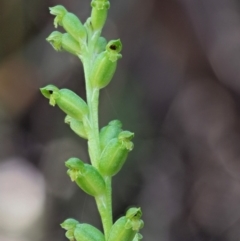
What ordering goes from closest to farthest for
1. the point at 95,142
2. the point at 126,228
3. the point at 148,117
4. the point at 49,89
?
the point at 126,228
the point at 95,142
the point at 49,89
the point at 148,117

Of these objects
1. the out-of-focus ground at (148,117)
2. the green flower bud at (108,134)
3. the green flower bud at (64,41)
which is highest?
the out-of-focus ground at (148,117)

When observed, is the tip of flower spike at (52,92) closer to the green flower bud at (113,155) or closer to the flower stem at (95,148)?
the flower stem at (95,148)

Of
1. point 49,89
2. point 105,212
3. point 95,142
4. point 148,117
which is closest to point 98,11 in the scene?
point 49,89

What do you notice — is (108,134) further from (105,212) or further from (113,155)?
(105,212)

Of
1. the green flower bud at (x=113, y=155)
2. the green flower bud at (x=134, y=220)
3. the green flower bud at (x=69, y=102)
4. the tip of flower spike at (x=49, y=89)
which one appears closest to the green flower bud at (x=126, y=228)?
the green flower bud at (x=134, y=220)

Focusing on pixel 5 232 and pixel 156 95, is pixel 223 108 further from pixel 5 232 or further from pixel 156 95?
pixel 5 232

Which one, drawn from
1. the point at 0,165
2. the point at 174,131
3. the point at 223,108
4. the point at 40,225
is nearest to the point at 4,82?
the point at 0,165
